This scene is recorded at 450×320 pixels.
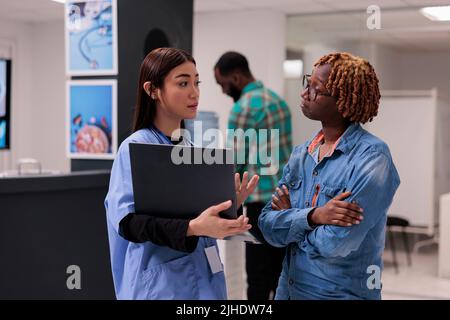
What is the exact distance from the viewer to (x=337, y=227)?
135 centimetres

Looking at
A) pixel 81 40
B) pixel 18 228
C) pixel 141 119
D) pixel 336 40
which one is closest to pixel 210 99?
pixel 336 40

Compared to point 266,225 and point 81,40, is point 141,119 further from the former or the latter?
point 81,40

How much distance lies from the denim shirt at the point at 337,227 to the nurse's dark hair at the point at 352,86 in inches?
1.6

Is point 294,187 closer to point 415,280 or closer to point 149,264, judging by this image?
point 149,264

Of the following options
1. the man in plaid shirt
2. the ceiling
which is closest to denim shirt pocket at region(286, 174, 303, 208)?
the man in plaid shirt

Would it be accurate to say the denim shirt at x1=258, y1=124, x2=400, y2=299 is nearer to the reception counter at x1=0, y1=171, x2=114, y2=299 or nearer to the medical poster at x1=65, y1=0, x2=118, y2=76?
the reception counter at x1=0, y1=171, x2=114, y2=299

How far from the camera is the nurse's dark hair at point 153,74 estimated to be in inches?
57.2

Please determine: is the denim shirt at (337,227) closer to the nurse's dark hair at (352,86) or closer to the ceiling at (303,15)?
the nurse's dark hair at (352,86)

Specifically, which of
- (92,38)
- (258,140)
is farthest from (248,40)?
(258,140)

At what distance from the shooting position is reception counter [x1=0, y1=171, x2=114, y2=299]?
270 cm

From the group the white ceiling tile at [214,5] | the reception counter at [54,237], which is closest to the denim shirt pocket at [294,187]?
the reception counter at [54,237]

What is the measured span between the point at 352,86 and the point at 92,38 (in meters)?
1.88

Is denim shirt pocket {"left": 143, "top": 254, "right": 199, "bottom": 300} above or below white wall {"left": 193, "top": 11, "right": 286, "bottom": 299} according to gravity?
below

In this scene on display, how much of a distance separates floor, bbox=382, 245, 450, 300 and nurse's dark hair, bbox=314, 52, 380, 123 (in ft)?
9.59
